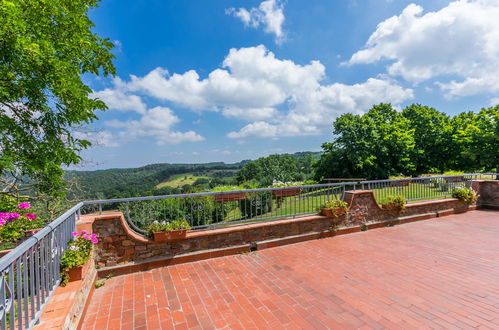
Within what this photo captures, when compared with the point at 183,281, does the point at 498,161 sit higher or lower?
higher

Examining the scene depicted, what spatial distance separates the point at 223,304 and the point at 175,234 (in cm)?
161

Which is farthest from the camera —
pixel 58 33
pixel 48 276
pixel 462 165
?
pixel 462 165

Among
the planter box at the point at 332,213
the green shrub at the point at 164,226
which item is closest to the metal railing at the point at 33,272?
the green shrub at the point at 164,226

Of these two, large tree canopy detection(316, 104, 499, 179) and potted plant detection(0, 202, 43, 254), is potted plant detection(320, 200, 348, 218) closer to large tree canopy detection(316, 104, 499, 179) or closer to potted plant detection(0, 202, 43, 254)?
potted plant detection(0, 202, 43, 254)

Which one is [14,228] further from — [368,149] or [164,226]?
[368,149]

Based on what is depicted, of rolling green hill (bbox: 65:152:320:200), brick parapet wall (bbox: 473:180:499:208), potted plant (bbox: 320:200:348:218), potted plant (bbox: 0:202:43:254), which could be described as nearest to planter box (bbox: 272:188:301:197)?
potted plant (bbox: 320:200:348:218)

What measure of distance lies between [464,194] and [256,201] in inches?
299

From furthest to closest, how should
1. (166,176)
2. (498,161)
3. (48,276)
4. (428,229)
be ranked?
(166,176), (498,161), (428,229), (48,276)

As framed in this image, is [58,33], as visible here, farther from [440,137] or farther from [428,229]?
[440,137]

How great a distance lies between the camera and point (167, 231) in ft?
13.1

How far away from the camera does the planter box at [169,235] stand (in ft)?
13.0

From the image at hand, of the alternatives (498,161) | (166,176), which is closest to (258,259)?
(498,161)

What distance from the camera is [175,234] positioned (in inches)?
159

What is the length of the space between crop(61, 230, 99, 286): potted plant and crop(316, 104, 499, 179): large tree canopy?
2099cm
